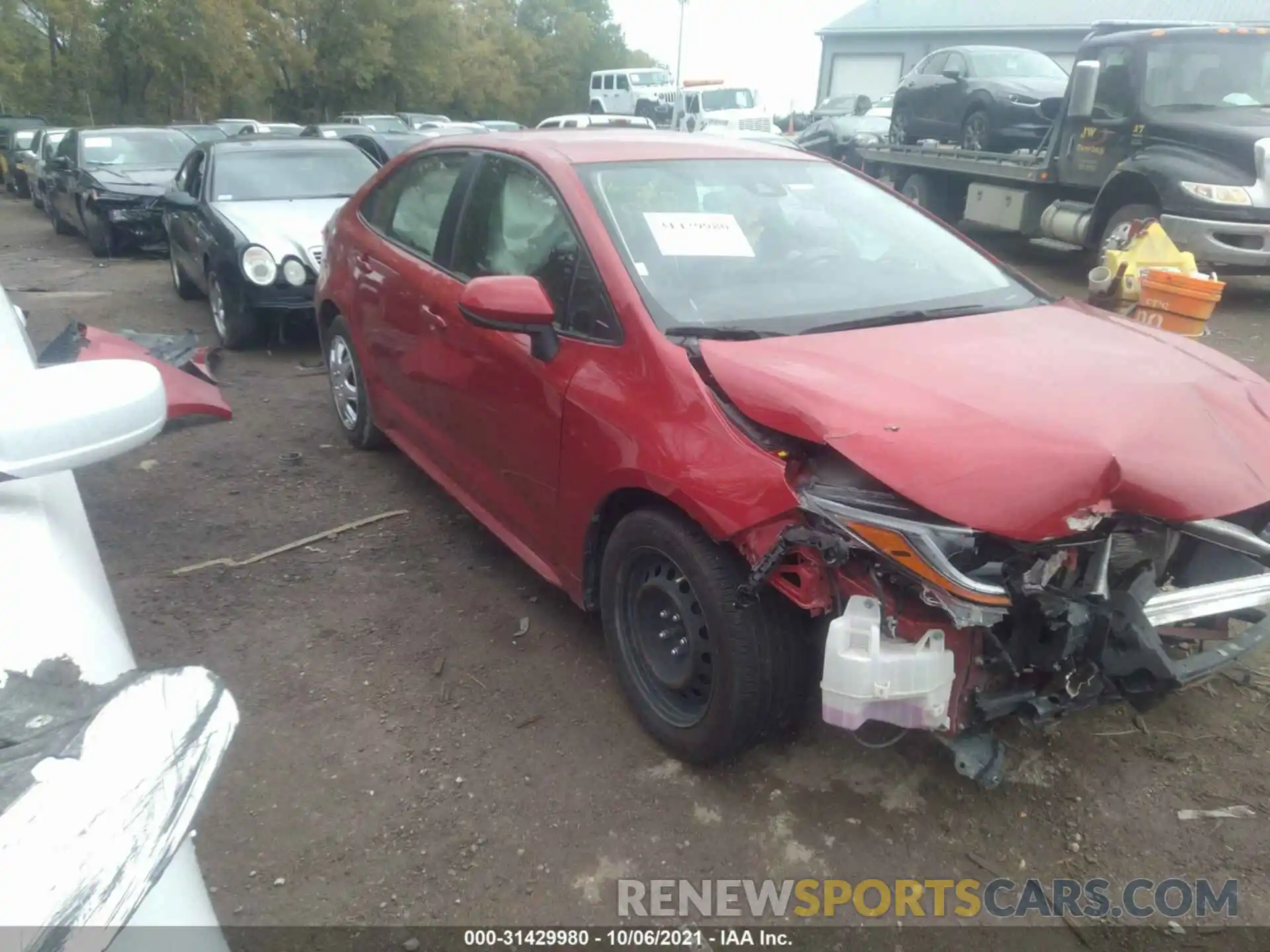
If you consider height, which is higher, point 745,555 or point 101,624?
point 101,624

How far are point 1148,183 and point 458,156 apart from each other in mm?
7843

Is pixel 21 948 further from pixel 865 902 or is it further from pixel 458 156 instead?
pixel 458 156

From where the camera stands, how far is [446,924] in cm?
237

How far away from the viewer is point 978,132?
489 inches

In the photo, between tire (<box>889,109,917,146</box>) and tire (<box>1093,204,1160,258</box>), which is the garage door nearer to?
tire (<box>889,109,917,146</box>)

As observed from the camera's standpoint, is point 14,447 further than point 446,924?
No

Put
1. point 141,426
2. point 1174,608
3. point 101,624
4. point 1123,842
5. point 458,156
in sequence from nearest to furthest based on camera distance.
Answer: point 101,624, point 141,426, point 1174,608, point 1123,842, point 458,156

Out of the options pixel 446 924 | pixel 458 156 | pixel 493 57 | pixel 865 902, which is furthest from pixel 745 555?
pixel 493 57

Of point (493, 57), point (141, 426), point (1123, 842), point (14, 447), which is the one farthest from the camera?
point (493, 57)

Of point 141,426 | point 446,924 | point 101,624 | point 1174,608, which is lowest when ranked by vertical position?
point 446,924

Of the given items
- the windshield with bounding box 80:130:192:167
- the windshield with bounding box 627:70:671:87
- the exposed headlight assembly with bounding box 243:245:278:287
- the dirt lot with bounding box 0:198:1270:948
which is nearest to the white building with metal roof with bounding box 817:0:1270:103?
the windshield with bounding box 627:70:671:87

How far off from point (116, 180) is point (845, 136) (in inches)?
489

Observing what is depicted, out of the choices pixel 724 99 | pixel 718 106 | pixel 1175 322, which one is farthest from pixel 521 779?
pixel 724 99

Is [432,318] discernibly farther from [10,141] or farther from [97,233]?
[10,141]
